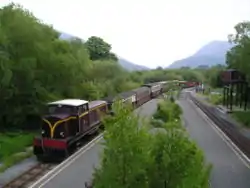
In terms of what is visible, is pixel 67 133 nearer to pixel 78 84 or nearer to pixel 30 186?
pixel 30 186

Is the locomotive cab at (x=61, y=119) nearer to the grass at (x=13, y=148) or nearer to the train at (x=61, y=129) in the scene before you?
the train at (x=61, y=129)

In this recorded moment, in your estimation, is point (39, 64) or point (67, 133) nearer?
point (67, 133)

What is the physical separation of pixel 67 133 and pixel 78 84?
1539cm

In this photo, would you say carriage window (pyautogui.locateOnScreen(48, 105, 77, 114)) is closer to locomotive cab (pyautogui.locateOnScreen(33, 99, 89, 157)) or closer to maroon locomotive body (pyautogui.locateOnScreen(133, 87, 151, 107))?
locomotive cab (pyautogui.locateOnScreen(33, 99, 89, 157))

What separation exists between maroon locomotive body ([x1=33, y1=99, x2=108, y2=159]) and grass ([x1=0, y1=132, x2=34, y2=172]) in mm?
1170

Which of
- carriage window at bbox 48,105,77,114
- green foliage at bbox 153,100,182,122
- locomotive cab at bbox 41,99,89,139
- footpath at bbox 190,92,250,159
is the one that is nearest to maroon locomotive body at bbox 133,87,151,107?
footpath at bbox 190,92,250,159

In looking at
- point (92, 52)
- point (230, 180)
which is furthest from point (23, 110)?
point (92, 52)

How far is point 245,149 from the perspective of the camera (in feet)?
89.5

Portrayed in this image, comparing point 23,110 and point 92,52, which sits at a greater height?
point 92,52

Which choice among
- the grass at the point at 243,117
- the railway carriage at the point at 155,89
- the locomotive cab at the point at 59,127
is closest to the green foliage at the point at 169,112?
the locomotive cab at the point at 59,127

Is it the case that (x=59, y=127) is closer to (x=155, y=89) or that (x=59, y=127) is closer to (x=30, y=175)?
(x=30, y=175)

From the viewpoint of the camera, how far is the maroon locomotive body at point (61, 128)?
1001 inches

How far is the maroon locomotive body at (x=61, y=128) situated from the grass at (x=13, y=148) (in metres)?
1.17

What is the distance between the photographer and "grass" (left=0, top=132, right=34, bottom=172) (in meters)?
24.6
